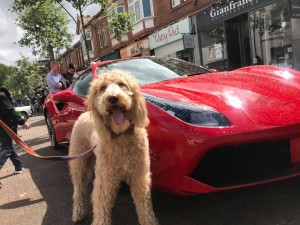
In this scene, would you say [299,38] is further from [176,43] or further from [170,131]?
[170,131]

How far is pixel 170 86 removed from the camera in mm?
3584

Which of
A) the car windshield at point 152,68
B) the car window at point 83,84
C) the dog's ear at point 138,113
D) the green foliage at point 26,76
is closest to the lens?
the dog's ear at point 138,113

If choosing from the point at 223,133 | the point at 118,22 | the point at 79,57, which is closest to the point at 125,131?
the point at 223,133

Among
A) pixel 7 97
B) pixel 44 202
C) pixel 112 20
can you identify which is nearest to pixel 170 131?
pixel 44 202

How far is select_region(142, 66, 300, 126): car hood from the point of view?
2.91 meters

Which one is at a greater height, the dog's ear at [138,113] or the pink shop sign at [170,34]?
the pink shop sign at [170,34]

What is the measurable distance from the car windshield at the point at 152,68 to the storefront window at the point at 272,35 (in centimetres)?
861

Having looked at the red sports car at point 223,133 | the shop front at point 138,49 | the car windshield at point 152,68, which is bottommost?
the red sports car at point 223,133

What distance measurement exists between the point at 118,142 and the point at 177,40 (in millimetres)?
15758

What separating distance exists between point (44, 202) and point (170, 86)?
2182 mm

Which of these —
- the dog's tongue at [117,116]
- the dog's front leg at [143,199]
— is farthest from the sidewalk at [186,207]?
the dog's tongue at [117,116]

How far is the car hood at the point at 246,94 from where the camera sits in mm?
2912

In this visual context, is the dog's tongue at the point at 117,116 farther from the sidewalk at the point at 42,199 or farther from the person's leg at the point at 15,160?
the person's leg at the point at 15,160

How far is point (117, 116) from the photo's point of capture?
2693mm
